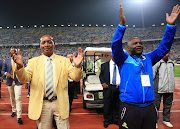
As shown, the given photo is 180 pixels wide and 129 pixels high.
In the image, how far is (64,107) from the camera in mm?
2414

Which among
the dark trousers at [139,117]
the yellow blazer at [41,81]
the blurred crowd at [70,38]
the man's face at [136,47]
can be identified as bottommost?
the dark trousers at [139,117]

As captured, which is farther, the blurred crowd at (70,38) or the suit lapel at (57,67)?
the blurred crowd at (70,38)

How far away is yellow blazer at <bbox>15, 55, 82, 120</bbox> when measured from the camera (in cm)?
233

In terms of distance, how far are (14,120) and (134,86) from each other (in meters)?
4.56

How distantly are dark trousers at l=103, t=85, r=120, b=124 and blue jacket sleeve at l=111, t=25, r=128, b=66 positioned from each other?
2419 millimetres

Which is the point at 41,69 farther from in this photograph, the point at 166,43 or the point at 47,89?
the point at 166,43

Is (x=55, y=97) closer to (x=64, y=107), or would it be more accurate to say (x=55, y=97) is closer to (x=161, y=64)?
(x=64, y=107)

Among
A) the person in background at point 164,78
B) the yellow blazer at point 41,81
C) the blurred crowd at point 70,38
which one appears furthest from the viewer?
the blurred crowd at point 70,38

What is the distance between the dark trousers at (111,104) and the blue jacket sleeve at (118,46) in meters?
2.42

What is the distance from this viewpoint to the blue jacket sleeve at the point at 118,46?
1968 mm

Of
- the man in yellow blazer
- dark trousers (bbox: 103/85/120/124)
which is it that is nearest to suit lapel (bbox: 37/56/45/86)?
the man in yellow blazer

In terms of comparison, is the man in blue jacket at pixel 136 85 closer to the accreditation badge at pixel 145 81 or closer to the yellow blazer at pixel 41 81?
the accreditation badge at pixel 145 81

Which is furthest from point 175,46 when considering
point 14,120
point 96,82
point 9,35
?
point 9,35

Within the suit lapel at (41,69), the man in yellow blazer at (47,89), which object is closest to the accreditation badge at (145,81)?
the man in yellow blazer at (47,89)
